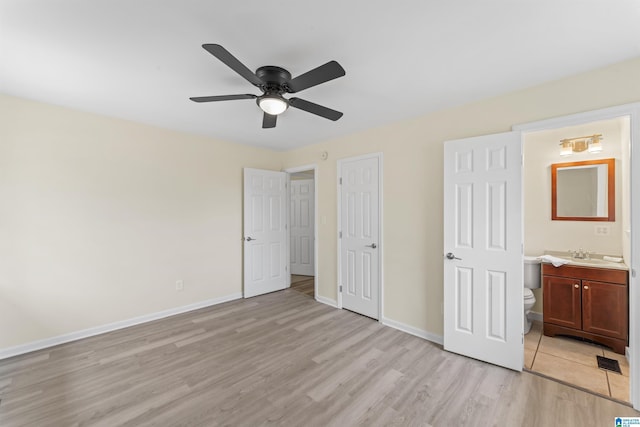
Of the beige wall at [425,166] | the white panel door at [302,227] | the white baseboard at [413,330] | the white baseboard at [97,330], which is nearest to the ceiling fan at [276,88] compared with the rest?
the beige wall at [425,166]

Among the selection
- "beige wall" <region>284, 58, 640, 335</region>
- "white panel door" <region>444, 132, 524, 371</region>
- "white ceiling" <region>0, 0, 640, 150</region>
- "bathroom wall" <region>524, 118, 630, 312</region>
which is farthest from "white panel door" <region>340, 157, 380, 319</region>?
"bathroom wall" <region>524, 118, 630, 312</region>

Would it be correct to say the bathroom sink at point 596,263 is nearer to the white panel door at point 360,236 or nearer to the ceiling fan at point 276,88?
the white panel door at point 360,236

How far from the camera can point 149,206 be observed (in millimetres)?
3357

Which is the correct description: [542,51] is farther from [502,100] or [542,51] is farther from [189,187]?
[189,187]

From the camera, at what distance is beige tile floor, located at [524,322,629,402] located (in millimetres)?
2055

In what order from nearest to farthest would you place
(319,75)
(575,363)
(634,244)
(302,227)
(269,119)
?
(319,75), (634,244), (269,119), (575,363), (302,227)

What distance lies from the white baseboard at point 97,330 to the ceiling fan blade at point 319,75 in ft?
10.8

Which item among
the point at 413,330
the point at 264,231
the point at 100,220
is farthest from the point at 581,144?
the point at 100,220

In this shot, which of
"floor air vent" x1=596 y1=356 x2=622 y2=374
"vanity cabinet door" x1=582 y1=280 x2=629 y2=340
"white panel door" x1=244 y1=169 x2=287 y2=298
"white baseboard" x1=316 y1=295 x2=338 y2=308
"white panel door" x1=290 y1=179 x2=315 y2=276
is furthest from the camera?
"white panel door" x1=290 y1=179 x2=315 y2=276

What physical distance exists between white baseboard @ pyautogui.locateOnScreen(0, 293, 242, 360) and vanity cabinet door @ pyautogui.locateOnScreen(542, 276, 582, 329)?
13.6 ft

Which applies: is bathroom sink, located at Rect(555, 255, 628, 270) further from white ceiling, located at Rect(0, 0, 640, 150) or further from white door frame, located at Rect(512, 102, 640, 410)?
white ceiling, located at Rect(0, 0, 640, 150)

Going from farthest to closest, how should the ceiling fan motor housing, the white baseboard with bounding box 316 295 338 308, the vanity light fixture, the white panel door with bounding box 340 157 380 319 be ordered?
the white baseboard with bounding box 316 295 338 308, the white panel door with bounding box 340 157 380 319, the vanity light fixture, the ceiling fan motor housing

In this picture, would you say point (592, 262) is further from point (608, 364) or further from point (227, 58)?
point (227, 58)

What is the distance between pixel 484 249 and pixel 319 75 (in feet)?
6.86
